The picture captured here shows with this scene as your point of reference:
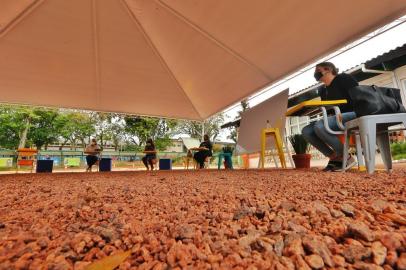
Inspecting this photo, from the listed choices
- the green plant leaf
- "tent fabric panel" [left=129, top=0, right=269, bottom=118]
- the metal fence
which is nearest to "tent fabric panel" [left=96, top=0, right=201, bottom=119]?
"tent fabric panel" [left=129, top=0, right=269, bottom=118]

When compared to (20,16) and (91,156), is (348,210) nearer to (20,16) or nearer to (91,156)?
(20,16)

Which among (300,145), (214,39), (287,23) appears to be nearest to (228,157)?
(300,145)

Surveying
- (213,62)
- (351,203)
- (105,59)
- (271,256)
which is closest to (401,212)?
(351,203)

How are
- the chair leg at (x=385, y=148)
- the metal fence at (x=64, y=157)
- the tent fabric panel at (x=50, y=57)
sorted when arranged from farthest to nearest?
the metal fence at (x=64, y=157) → the tent fabric panel at (x=50, y=57) → the chair leg at (x=385, y=148)

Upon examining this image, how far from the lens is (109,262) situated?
0.50 metres

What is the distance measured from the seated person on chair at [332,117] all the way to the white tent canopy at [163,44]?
761 mm

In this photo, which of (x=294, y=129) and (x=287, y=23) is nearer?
(x=287, y=23)

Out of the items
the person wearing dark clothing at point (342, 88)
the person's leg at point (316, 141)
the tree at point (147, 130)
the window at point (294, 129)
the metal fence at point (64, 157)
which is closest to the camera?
the person wearing dark clothing at point (342, 88)

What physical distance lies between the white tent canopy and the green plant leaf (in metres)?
2.95

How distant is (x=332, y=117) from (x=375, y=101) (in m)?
0.48

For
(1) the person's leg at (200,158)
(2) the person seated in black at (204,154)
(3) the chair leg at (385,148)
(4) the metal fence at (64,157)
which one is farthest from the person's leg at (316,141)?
(4) the metal fence at (64,157)

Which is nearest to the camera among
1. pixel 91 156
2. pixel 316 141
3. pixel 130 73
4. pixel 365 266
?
pixel 365 266

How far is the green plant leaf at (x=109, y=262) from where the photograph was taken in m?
0.48

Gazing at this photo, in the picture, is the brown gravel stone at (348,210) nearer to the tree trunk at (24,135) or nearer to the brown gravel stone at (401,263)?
the brown gravel stone at (401,263)
